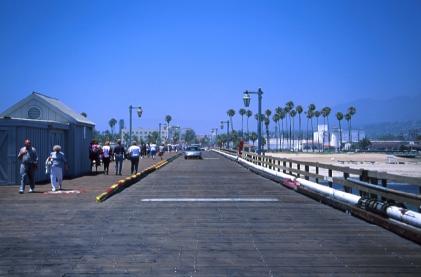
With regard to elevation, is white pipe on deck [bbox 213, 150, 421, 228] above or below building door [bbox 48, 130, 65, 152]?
below

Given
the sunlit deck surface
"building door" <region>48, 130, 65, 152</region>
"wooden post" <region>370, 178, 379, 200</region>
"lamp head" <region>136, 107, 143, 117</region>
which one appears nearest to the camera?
the sunlit deck surface

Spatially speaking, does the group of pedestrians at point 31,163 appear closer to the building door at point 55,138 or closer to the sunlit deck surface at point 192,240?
the sunlit deck surface at point 192,240

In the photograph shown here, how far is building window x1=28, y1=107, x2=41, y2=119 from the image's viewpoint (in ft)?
78.2

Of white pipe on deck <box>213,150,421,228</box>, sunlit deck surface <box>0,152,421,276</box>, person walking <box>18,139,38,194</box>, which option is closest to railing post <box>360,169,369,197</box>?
white pipe on deck <box>213,150,421,228</box>

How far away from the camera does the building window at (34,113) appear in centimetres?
2383

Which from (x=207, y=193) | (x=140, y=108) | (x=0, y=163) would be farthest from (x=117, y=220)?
(x=140, y=108)

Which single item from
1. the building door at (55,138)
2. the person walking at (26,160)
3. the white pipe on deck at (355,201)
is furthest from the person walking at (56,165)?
the white pipe on deck at (355,201)

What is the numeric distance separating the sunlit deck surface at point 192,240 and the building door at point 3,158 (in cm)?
437

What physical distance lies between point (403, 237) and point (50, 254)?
236 inches

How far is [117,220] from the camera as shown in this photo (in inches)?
464

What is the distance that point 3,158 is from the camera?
19.4 m

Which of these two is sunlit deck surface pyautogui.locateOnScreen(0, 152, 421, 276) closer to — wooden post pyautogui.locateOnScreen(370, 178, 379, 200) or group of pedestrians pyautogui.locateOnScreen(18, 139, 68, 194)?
wooden post pyautogui.locateOnScreen(370, 178, 379, 200)

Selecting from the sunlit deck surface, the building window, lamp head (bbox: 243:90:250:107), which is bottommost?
the sunlit deck surface

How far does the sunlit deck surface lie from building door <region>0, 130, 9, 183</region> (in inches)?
172
